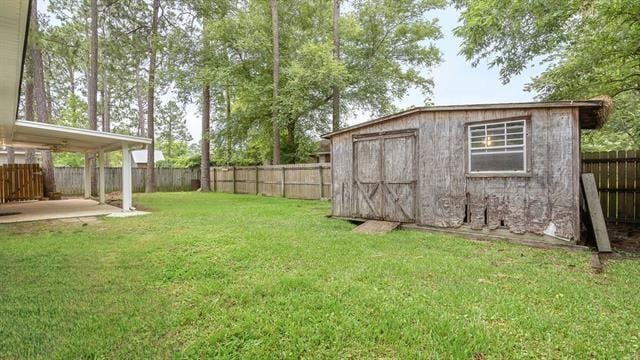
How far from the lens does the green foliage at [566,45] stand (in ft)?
22.7

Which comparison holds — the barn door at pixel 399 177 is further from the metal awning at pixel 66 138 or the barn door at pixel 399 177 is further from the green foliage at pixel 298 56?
the green foliage at pixel 298 56

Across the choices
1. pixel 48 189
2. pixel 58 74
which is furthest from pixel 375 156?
pixel 58 74

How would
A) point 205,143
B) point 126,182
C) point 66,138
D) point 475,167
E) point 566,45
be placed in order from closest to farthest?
point 475,167 → point 566,45 → point 126,182 → point 66,138 → point 205,143

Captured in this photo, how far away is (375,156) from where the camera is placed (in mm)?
7672

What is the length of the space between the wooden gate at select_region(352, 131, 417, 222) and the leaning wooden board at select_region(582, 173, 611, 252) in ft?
9.81

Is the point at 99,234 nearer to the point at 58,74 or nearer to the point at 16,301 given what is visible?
the point at 16,301

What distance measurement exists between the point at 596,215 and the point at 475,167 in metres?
2.03

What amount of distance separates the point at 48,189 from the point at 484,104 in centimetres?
1743

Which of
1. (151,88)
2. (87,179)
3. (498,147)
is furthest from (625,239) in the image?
(151,88)

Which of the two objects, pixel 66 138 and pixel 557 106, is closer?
pixel 557 106

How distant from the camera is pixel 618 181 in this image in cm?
716

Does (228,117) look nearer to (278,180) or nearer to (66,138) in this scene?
(278,180)

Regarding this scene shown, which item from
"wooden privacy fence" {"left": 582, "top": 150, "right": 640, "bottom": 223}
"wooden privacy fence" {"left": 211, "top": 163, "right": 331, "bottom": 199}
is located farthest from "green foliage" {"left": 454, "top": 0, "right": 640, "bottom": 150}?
"wooden privacy fence" {"left": 211, "top": 163, "right": 331, "bottom": 199}

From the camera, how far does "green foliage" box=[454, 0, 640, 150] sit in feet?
22.7
